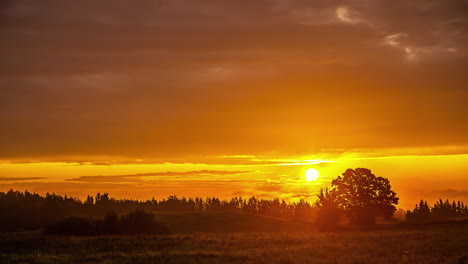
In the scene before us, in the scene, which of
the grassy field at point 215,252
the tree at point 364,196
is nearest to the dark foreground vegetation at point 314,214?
the tree at point 364,196

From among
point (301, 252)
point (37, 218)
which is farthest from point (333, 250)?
point (37, 218)

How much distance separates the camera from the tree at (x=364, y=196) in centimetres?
9281

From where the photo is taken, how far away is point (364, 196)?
307 feet

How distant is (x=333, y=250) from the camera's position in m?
40.2

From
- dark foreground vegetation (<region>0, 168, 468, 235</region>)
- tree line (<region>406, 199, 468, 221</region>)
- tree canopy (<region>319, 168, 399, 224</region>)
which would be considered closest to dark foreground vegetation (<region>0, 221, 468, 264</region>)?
dark foreground vegetation (<region>0, 168, 468, 235</region>)

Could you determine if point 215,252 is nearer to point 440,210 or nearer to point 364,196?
point 364,196

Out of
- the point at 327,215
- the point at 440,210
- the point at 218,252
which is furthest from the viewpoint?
the point at 440,210

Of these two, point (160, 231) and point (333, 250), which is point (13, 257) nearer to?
point (333, 250)

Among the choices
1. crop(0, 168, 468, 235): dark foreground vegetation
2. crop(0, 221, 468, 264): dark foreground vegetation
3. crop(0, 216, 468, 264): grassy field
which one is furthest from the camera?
crop(0, 168, 468, 235): dark foreground vegetation

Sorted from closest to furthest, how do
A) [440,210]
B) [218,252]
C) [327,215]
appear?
[218,252] < [327,215] < [440,210]

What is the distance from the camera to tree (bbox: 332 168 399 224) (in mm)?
92812

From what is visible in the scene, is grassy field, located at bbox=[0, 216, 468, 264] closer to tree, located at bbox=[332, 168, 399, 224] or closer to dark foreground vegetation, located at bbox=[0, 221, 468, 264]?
dark foreground vegetation, located at bbox=[0, 221, 468, 264]

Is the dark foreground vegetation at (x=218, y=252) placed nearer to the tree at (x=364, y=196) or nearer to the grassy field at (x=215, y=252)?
the grassy field at (x=215, y=252)

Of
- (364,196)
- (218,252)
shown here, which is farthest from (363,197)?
(218,252)
